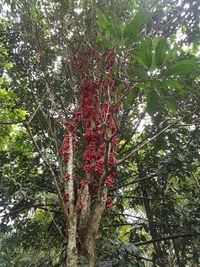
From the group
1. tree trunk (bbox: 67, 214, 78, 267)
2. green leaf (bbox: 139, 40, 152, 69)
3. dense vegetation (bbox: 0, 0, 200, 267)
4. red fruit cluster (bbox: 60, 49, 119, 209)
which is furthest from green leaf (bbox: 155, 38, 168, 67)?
tree trunk (bbox: 67, 214, 78, 267)

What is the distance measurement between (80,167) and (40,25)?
2415mm

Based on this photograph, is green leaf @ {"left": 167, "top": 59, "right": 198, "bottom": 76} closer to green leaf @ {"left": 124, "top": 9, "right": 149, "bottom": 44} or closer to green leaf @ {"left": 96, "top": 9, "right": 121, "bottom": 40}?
green leaf @ {"left": 124, "top": 9, "right": 149, "bottom": 44}

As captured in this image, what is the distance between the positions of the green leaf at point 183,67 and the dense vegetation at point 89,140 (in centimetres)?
72

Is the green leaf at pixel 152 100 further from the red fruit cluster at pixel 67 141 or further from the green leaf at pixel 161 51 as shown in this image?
the red fruit cluster at pixel 67 141

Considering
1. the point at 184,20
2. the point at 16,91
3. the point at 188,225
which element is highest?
the point at 184,20

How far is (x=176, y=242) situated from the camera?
4.23 metres

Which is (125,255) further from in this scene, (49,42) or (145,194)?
(49,42)

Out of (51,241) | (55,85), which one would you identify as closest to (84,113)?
(55,85)

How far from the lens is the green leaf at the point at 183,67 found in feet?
6.40

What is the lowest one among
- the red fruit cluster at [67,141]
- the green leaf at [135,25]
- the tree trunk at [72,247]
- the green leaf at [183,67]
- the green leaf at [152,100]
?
the tree trunk at [72,247]

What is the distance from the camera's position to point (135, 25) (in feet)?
6.78

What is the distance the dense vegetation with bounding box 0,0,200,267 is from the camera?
11.2ft

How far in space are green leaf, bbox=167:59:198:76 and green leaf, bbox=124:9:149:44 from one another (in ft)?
1.21

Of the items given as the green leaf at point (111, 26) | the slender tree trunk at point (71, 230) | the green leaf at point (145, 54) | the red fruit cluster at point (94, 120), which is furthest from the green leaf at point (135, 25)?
the slender tree trunk at point (71, 230)
